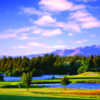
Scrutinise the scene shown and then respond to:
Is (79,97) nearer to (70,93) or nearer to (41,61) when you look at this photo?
(70,93)

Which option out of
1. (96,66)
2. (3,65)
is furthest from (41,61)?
(96,66)

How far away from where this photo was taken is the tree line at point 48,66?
156m

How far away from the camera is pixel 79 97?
60.8 metres

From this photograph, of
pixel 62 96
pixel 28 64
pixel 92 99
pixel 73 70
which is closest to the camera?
pixel 92 99

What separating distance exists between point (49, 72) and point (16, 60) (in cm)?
3570

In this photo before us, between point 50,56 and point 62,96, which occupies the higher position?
point 50,56

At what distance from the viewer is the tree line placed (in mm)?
156475

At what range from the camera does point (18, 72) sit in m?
151

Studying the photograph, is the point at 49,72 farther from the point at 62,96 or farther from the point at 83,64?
the point at 62,96

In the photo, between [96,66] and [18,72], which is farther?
[96,66]

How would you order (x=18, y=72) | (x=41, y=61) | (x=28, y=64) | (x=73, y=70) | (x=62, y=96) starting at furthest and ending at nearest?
(x=41, y=61) → (x=28, y=64) → (x=73, y=70) → (x=18, y=72) → (x=62, y=96)

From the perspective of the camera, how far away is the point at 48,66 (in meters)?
178

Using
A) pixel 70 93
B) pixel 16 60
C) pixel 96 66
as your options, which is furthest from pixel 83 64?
pixel 70 93

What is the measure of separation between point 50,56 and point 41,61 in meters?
11.7
